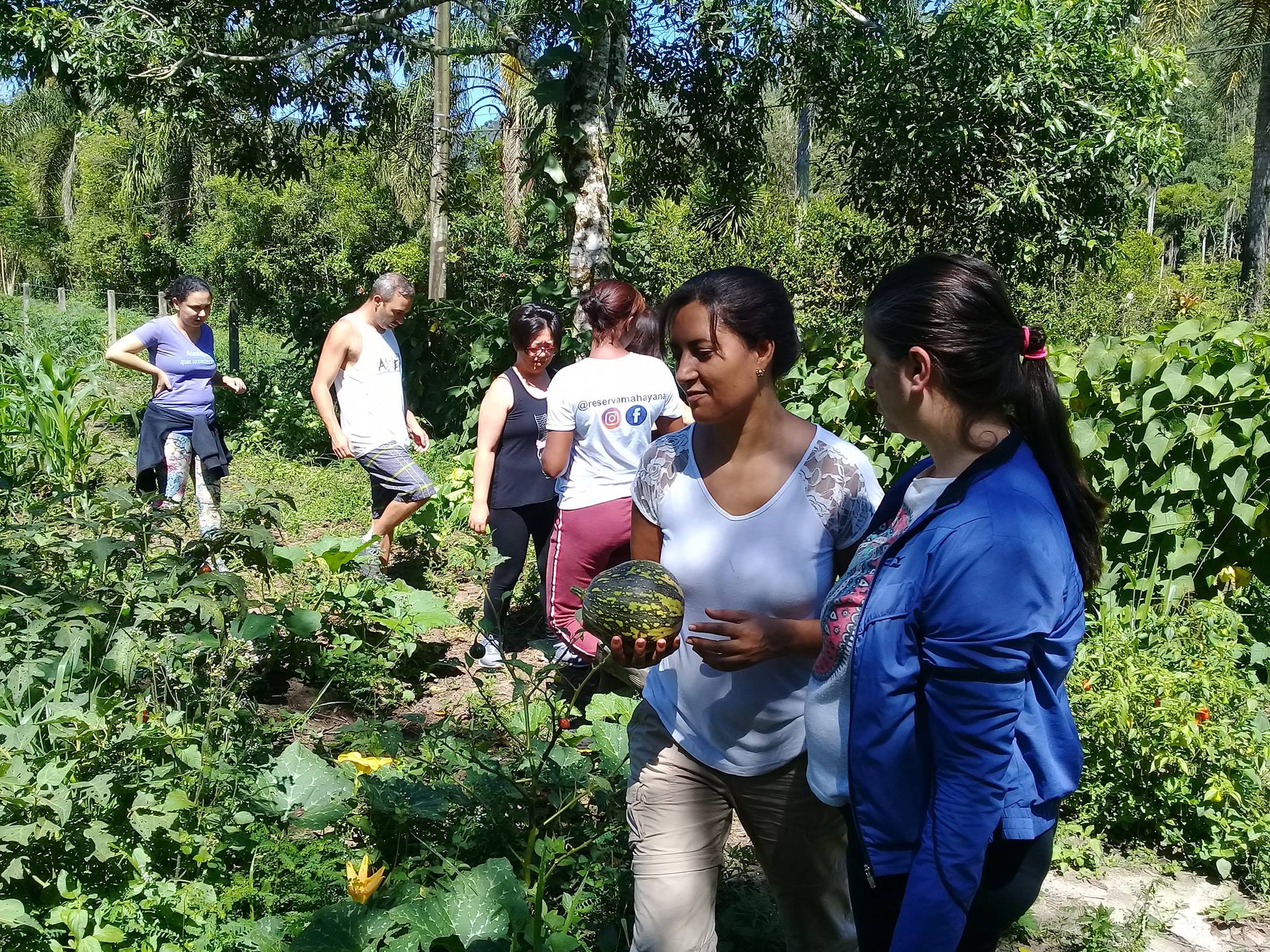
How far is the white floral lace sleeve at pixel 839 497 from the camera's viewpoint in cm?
220

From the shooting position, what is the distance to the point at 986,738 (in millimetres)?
1472

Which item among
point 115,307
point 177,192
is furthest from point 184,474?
point 177,192

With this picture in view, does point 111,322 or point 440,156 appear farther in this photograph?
point 111,322

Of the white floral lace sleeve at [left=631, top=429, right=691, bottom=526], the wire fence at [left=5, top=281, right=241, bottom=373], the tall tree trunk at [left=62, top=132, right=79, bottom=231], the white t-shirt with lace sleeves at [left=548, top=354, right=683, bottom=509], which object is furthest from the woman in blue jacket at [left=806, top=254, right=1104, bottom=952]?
the tall tree trunk at [left=62, top=132, right=79, bottom=231]

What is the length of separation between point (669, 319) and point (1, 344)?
31.1 feet

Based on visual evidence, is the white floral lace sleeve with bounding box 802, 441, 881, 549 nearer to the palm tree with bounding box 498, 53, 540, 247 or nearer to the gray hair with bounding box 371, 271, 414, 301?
the gray hair with bounding box 371, 271, 414, 301

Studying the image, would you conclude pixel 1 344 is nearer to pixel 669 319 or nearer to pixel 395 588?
pixel 395 588

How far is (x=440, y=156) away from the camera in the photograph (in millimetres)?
15336

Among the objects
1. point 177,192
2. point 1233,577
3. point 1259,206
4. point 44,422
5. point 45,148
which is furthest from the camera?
point 45,148

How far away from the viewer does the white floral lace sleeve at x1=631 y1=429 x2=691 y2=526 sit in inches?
92.9

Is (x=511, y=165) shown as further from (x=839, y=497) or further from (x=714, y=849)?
(x=714, y=849)

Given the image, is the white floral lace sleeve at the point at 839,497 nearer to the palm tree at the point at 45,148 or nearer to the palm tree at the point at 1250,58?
the palm tree at the point at 1250,58

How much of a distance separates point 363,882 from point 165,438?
14.8 feet

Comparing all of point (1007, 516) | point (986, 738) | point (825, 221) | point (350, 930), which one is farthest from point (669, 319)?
point (825, 221)
